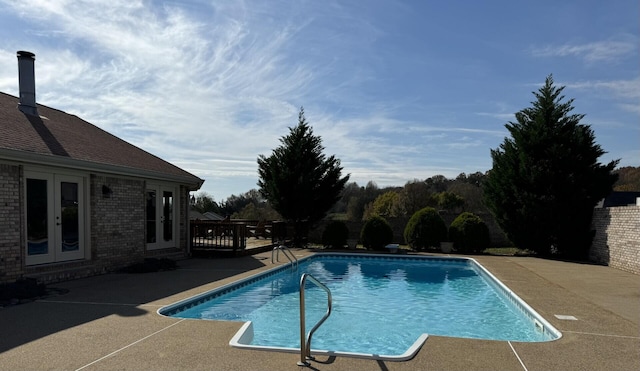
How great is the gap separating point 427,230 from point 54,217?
42.0 ft

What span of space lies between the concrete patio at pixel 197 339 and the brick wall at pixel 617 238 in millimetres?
3288

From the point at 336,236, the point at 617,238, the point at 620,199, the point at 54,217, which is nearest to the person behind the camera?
the point at 54,217

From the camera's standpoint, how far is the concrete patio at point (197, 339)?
165 inches

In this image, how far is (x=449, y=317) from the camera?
793 centimetres

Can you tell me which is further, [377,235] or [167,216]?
[377,235]

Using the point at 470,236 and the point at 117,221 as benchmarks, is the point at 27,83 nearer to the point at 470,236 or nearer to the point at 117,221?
the point at 117,221

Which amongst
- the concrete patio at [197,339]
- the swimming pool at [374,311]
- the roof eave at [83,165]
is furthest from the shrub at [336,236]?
the concrete patio at [197,339]

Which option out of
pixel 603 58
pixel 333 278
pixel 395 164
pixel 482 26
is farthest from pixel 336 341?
pixel 395 164

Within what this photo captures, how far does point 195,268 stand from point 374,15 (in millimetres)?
7991

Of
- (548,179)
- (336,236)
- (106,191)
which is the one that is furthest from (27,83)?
(548,179)

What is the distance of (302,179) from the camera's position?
18703 mm

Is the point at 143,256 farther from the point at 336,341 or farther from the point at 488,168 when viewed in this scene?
the point at 488,168

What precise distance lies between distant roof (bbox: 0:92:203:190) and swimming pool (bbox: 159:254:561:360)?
4.12 meters

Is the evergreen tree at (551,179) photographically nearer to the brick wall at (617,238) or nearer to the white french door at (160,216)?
the brick wall at (617,238)
